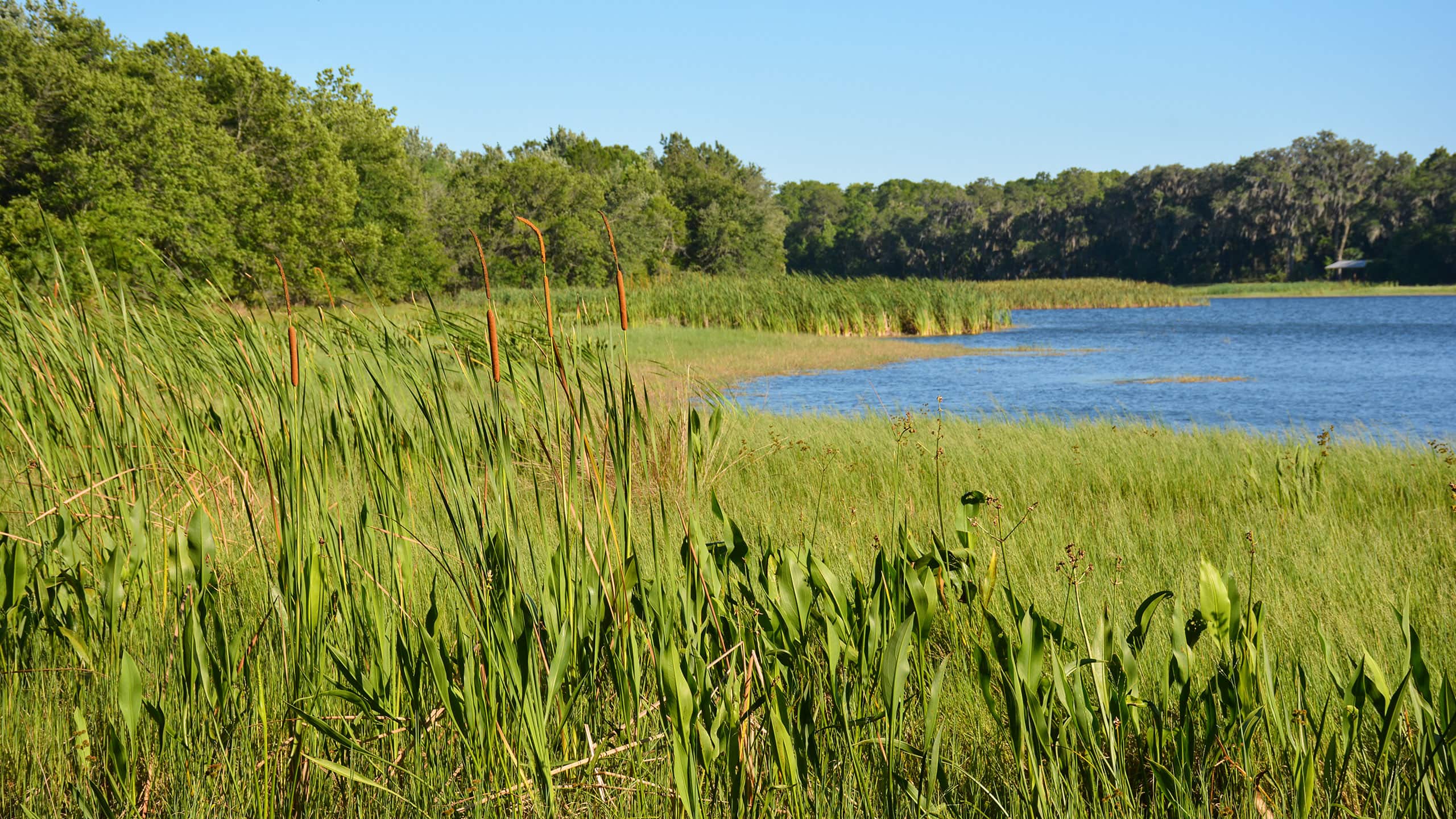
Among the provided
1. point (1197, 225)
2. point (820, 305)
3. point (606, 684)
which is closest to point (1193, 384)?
point (820, 305)

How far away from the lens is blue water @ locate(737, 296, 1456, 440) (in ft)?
37.2

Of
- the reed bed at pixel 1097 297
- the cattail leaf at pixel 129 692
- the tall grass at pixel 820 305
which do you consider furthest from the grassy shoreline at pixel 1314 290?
the cattail leaf at pixel 129 692

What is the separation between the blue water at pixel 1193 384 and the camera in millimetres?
11344

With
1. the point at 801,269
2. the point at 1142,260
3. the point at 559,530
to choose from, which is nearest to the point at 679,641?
the point at 559,530

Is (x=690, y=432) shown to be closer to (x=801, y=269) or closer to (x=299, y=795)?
(x=299, y=795)

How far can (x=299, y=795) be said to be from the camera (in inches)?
76.2

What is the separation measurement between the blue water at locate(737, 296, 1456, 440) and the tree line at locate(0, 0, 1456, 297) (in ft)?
21.6

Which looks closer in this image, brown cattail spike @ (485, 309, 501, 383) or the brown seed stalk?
the brown seed stalk

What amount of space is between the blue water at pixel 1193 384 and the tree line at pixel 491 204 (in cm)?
657

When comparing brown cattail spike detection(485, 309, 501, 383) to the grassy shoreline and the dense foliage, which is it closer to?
the grassy shoreline

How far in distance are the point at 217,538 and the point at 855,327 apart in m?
23.5

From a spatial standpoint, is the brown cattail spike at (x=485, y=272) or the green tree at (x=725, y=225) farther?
the green tree at (x=725, y=225)

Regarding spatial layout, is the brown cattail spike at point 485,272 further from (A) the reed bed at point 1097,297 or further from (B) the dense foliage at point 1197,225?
(B) the dense foliage at point 1197,225

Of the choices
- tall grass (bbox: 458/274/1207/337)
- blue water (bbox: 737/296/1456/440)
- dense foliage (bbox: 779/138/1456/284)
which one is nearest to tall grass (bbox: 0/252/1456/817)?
blue water (bbox: 737/296/1456/440)
